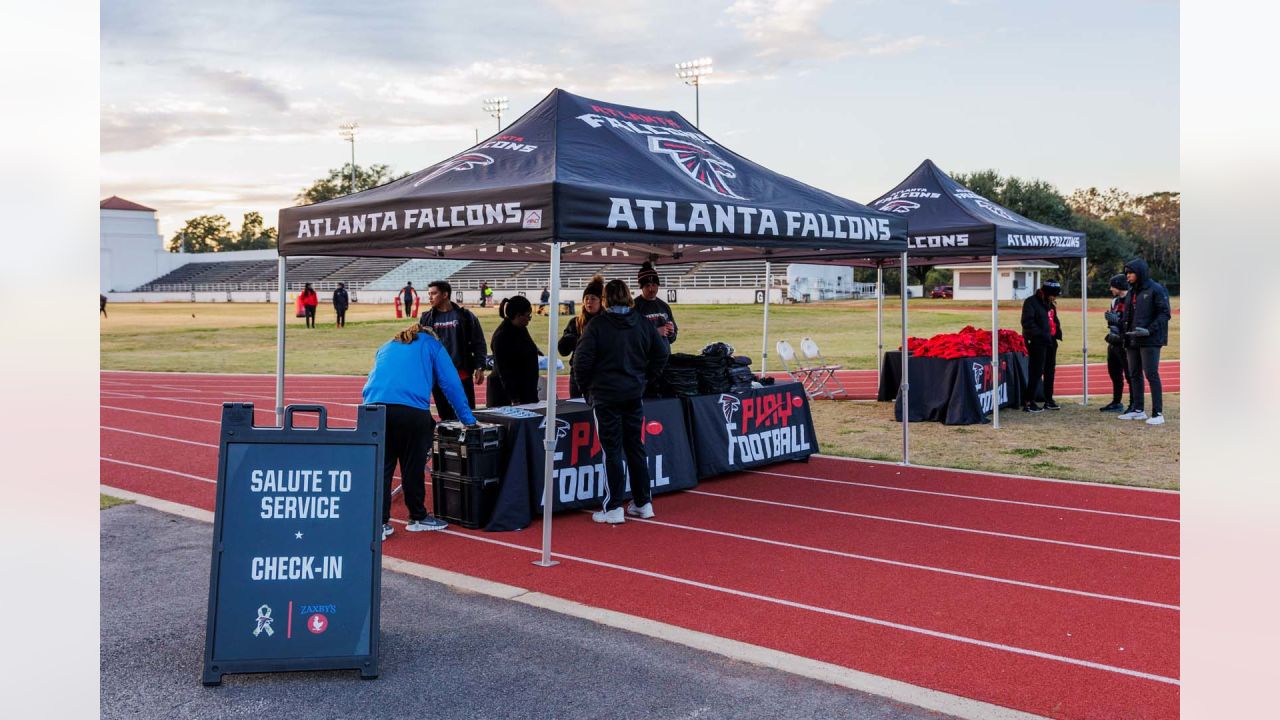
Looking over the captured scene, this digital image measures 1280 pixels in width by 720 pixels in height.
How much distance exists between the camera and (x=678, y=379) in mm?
9258

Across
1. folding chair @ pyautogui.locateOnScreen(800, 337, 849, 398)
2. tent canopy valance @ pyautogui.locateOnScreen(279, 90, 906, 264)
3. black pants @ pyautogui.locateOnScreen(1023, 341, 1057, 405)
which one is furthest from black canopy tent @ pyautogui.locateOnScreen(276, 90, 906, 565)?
folding chair @ pyautogui.locateOnScreen(800, 337, 849, 398)

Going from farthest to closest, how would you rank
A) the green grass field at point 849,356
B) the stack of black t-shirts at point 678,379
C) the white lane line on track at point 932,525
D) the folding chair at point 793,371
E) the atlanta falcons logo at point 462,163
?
the folding chair at point 793,371, the green grass field at point 849,356, the stack of black t-shirts at point 678,379, the atlanta falcons logo at point 462,163, the white lane line on track at point 932,525

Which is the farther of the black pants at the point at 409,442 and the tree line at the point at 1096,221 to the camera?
the tree line at the point at 1096,221

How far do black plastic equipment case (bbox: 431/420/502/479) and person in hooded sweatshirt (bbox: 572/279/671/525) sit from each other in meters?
0.80

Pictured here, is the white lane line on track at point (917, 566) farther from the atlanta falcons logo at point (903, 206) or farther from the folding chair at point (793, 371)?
the folding chair at point (793, 371)

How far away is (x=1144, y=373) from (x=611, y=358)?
9221 millimetres

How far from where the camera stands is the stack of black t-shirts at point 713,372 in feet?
31.3

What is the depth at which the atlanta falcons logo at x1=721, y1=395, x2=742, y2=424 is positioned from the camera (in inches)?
381

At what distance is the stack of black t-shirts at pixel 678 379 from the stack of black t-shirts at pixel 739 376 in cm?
59

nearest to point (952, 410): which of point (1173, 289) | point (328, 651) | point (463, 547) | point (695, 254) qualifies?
point (695, 254)

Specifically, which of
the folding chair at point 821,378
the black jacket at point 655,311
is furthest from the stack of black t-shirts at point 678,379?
the folding chair at point 821,378

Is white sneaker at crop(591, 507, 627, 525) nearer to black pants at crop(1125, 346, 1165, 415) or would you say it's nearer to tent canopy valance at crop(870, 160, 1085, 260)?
tent canopy valance at crop(870, 160, 1085, 260)

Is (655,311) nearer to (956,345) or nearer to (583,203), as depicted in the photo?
(583,203)

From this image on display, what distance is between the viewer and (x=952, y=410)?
537 inches
